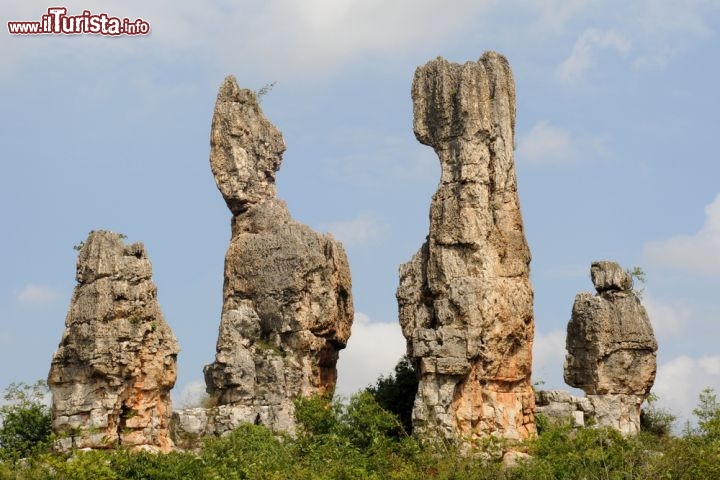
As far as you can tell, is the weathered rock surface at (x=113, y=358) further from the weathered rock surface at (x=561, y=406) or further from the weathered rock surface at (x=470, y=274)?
the weathered rock surface at (x=561, y=406)

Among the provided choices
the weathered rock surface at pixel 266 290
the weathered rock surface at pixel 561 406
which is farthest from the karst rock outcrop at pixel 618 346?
the weathered rock surface at pixel 266 290

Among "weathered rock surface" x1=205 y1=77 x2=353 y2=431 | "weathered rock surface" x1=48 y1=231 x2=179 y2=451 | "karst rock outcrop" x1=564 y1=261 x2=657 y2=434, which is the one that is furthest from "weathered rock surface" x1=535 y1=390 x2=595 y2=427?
"weathered rock surface" x1=48 y1=231 x2=179 y2=451

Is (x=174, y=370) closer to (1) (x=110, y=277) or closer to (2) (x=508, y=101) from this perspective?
(1) (x=110, y=277)

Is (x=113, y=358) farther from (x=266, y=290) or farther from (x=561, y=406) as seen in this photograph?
(x=561, y=406)

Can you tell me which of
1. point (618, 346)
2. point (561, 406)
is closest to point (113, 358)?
point (561, 406)

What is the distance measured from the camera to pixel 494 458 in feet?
153

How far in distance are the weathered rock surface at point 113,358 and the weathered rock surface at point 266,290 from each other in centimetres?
304

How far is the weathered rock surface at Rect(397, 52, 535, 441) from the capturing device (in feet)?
158

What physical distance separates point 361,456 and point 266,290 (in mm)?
6087

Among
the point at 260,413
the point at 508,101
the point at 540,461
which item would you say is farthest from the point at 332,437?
the point at 508,101

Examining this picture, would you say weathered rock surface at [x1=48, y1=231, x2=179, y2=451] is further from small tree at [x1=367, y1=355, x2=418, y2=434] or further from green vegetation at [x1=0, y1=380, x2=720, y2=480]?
small tree at [x1=367, y1=355, x2=418, y2=434]

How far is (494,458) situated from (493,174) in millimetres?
7416

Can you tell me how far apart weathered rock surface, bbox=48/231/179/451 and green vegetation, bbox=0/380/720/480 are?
108 centimetres

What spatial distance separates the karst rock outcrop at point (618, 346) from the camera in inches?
2047
